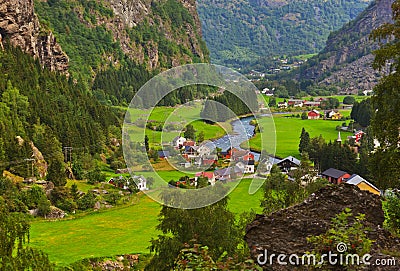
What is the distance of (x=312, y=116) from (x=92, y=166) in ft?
267

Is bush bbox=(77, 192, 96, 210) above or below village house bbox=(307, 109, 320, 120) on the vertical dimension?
below

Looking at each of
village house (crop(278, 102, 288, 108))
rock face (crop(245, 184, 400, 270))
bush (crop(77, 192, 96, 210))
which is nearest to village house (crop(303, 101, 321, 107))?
village house (crop(278, 102, 288, 108))

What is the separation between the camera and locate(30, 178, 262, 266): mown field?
44281 mm

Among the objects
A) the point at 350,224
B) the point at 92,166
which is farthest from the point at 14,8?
the point at 350,224

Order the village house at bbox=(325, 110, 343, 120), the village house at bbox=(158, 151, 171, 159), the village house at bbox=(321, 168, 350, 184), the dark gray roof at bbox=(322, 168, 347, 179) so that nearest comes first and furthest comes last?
the village house at bbox=(158, 151, 171, 159), the village house at bbox=(321, 168, 350, 184), the dark gray roof at bbox=(322, 168, 347, 179), the village house at bbox=(325, 110, 343, 120)

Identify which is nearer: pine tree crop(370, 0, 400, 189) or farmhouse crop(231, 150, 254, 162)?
pine tree crop(370, 0, 400, 189)

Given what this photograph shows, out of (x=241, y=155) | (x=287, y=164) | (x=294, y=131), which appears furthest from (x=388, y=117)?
(x=294, y=131)

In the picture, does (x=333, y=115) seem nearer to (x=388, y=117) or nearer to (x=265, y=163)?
(x=265, y=163)

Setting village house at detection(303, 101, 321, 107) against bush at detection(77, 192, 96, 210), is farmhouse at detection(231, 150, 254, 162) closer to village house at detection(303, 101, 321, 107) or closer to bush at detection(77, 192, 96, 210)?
bush at detection(77, 192, 96, 210)

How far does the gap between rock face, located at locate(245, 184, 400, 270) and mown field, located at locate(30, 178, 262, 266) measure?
31348 millimetres

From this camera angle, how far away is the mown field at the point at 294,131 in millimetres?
96812

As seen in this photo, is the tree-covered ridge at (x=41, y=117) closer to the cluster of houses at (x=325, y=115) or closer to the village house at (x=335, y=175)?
the village house at (x=335, y=175)

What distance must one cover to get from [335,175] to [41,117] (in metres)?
38.8

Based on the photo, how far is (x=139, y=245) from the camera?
46031 millimetres
